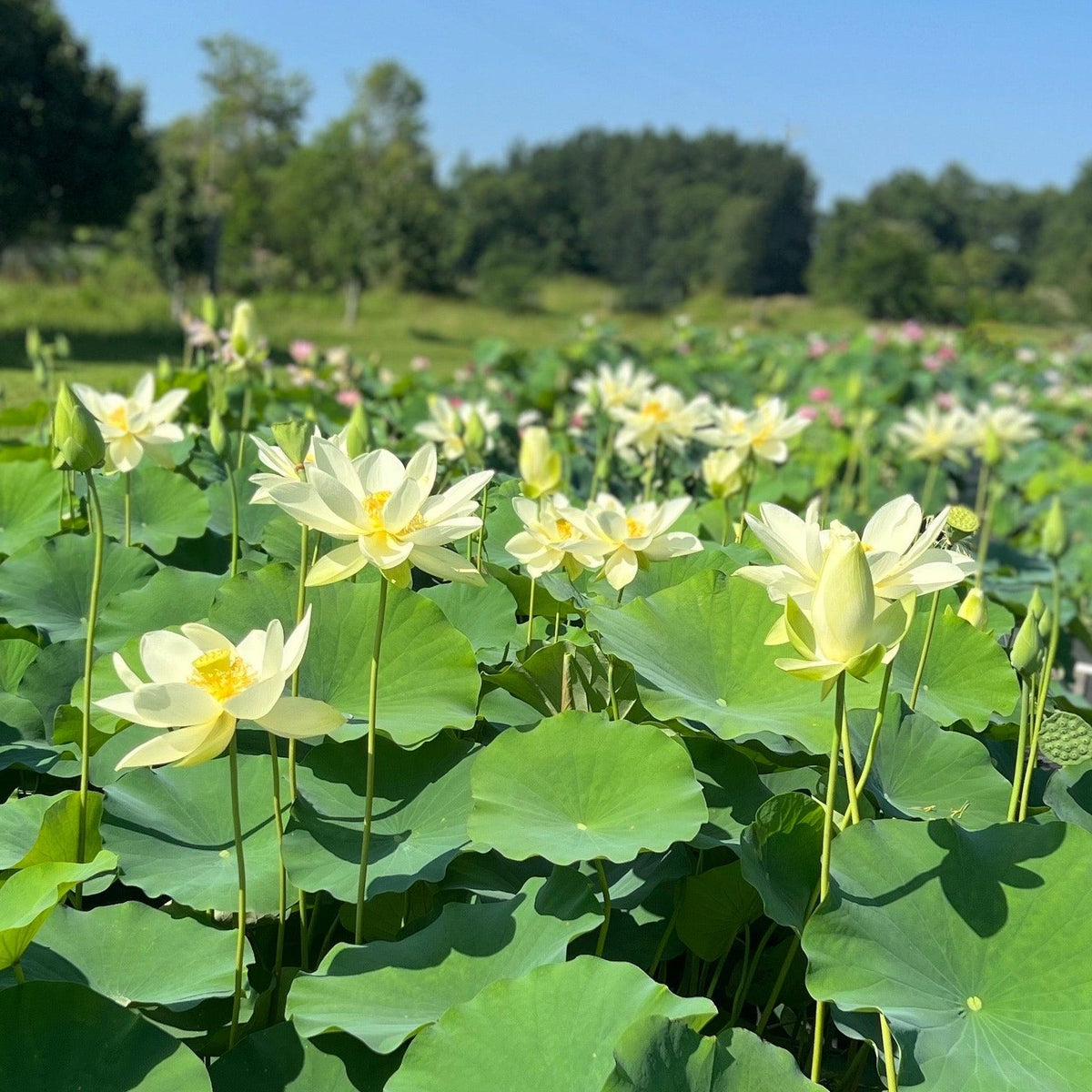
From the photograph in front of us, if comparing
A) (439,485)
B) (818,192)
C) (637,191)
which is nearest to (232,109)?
(637,191)

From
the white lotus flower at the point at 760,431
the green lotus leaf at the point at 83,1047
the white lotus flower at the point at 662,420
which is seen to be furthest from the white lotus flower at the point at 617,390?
the green lotus leaf at the point at 83,1047

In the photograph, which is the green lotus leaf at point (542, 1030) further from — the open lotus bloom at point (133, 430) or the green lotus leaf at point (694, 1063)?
the open lotus bloom at point (133, 430)

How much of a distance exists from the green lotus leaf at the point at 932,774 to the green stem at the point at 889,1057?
10.0 inches

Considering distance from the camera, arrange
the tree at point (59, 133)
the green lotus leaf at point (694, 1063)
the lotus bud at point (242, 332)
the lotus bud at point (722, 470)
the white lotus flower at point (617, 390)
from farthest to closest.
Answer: the tree at point (59, 133) → the white lotus flower at point (617, 390) → the lotus bud at point (242, 332) → the lotus bud at point (722, 470) → the green lotus leaf at point (694, 1063)

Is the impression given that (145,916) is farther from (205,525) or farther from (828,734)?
(205,525)

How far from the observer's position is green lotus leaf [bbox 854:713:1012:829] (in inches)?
38.5

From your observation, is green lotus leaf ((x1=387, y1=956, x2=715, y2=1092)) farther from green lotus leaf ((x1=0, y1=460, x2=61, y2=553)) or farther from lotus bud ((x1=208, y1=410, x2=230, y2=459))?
green lotus leaf ((x1=0, y1=460, x2=61, y2=553))

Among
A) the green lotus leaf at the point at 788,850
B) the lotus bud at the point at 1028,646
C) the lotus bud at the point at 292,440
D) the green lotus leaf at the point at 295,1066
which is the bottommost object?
the green lotus leaf at the point at 295,1066

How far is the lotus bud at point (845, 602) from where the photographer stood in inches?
29.1

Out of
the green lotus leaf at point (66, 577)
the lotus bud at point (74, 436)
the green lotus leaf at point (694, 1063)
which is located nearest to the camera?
the green lotus leaf at point (694, 1063)

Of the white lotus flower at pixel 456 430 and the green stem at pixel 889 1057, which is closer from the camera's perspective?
the green stem at pixel 889 1057

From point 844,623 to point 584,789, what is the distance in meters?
0.26

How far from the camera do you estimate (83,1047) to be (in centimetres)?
68

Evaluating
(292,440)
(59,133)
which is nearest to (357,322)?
(59,133)
